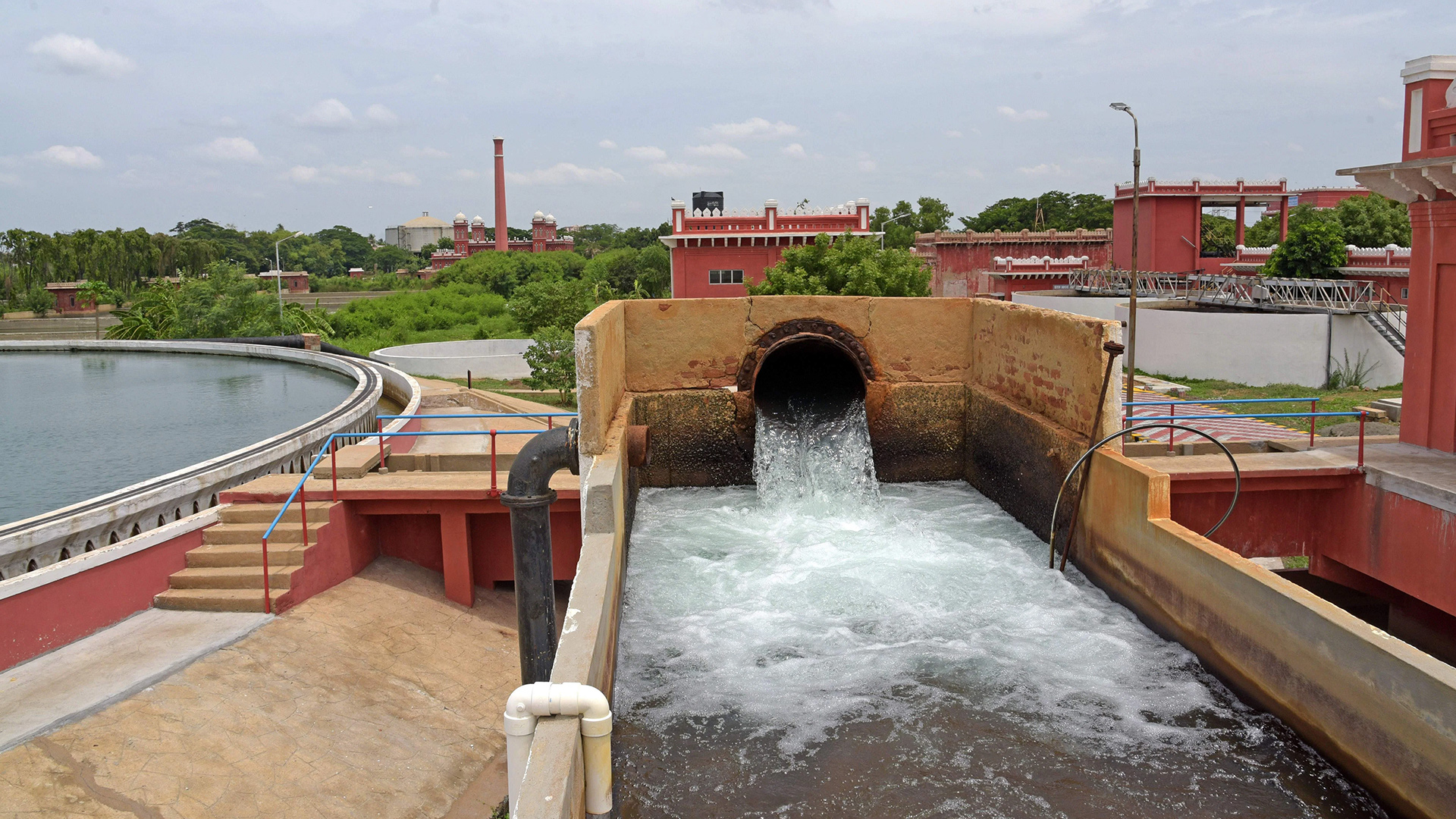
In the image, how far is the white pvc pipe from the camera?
490 centimetres

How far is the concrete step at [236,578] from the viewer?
10.0 meters

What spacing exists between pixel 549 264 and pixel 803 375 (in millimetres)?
63333

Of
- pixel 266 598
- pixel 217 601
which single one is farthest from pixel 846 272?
pixel 217 601

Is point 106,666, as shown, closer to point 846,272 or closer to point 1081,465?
point 1081,465

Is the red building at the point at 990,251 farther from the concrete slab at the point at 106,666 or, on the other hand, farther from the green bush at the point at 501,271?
the concrete slab at the point at 106,666

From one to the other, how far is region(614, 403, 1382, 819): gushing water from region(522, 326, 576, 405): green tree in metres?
22.7

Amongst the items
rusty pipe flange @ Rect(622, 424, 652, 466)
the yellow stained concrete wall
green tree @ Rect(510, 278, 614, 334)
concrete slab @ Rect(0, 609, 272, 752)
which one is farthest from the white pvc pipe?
green tree @ Rect(510, 278, 614, 334)

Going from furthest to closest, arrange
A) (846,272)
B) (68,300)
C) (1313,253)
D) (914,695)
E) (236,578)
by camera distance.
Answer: (68,300) < (1313,253) < (846,272) < (236,578) < (914,695)

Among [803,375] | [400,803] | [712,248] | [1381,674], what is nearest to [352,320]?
[712,248]

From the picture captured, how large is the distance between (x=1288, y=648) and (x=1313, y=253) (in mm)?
37001

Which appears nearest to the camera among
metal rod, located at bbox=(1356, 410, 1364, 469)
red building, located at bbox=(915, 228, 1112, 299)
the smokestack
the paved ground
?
the paved ground

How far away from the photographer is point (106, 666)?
8492 mm

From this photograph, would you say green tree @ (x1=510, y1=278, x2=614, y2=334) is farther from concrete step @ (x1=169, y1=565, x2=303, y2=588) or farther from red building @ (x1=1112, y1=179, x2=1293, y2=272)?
concrete step @ (x1=169, y1=565, x2=303, y2=588)

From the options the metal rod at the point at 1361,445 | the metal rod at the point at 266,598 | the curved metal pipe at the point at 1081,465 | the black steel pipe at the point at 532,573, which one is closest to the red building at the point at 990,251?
the metal rod at the point at 1361,445
